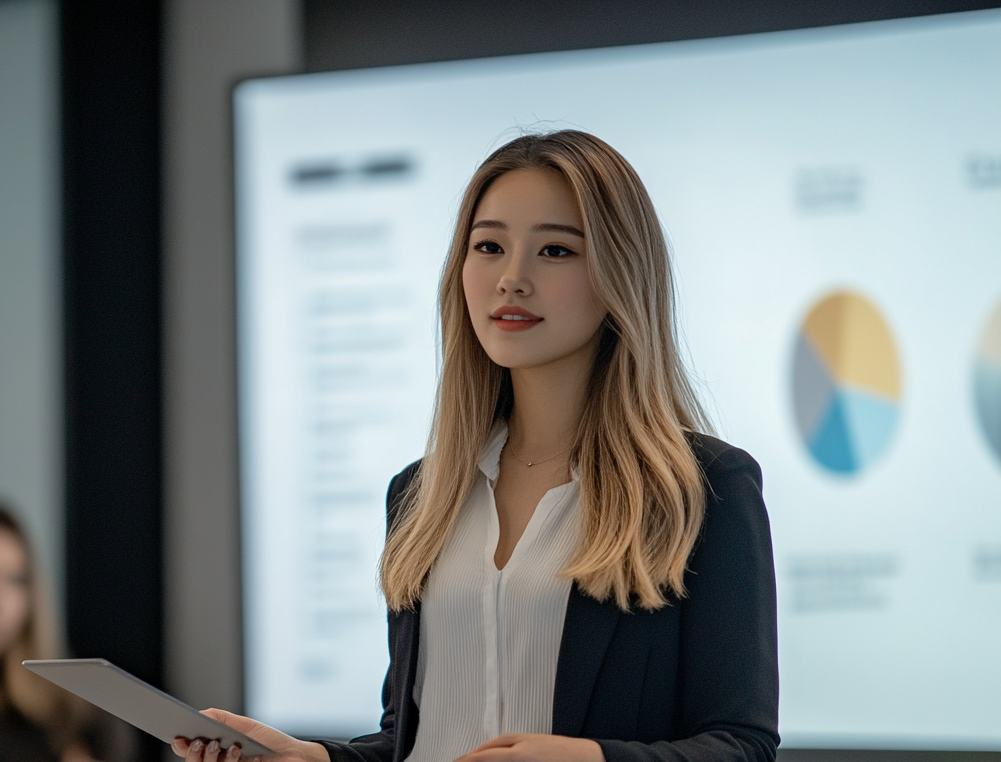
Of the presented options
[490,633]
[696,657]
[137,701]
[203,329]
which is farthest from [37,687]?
[696,657]

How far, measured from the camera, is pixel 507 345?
1467mm

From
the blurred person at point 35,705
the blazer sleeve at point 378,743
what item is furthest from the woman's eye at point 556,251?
the blurred person at point 35,705

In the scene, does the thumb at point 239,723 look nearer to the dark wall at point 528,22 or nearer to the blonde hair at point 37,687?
the blonde hair at point 37,687

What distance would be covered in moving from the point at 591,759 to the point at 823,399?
6.23ft

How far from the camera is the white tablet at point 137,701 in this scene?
1219mm

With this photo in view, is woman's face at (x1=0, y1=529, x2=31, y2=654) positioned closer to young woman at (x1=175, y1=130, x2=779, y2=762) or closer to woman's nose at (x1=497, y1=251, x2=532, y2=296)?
young woman at (x1=175, y1=130, x2=779, y2=762)

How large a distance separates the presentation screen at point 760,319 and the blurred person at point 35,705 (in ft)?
1.84

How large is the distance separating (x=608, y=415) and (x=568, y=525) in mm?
165

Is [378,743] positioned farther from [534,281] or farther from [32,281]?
[32,281]

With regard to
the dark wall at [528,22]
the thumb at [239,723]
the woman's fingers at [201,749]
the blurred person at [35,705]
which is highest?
the dark wall at [528,22]

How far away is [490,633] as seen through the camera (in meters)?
1.39

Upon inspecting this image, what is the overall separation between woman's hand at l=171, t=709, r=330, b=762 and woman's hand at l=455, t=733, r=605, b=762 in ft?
1.15

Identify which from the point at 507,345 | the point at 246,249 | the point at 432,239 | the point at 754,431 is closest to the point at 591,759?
the point at 507,345

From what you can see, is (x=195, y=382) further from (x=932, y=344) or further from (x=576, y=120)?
(x=932, y=344)
